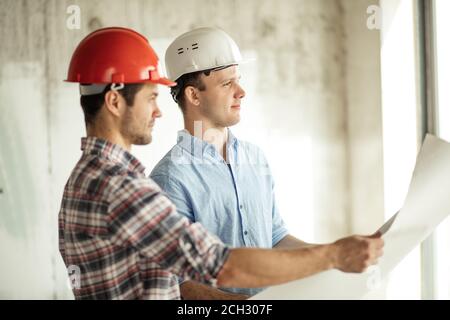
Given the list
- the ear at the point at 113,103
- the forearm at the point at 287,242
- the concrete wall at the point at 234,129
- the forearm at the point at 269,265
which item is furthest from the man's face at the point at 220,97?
the concrete wall at the point at 234,129

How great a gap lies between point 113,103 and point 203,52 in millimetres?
683

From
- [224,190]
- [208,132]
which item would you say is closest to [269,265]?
[224,190]

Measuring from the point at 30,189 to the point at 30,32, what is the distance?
1.01 meters

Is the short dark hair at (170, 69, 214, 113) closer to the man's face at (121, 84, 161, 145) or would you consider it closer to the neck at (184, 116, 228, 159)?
the neck at (184, 116, 228, 159)

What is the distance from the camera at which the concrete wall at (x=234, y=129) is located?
3721 millimetres

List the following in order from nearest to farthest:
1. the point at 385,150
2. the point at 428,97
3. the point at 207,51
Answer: the point at 207,51, the point at 428,97, the point at 385,150

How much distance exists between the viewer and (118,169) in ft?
4.04

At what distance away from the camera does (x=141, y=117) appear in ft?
4.42

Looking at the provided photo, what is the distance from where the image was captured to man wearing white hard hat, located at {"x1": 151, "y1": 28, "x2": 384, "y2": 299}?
73.6 inches

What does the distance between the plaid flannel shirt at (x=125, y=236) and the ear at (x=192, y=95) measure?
712mm

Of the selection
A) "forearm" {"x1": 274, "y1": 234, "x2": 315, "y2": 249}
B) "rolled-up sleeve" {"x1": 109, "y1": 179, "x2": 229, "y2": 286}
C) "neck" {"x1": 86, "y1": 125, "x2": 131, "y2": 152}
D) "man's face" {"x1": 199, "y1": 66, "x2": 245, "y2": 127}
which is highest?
"man's face" {"x1": 199, "y1": 66, "x2": 245, "y2": 127}

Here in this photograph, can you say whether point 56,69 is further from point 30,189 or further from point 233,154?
point 233,154

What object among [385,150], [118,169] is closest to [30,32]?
[385,150]

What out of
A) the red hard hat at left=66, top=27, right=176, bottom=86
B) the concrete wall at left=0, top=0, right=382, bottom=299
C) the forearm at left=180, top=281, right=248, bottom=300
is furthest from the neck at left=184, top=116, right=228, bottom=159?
the concrete wall at left=0, top=0, right=382, bottom=299
